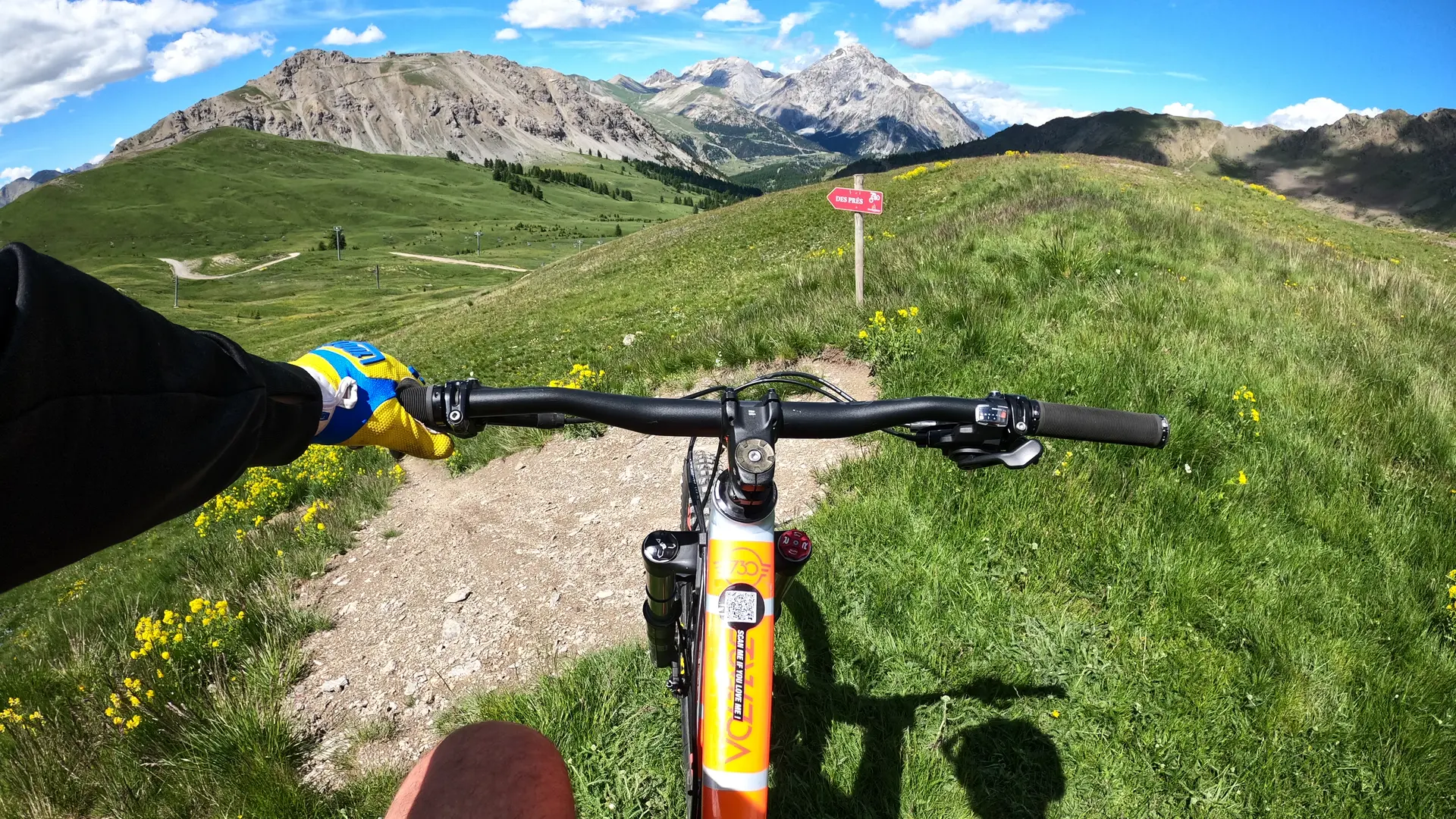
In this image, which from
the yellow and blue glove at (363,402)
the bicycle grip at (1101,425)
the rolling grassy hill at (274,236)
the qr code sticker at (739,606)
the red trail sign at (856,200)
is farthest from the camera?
the rolling grassy hill at (274,236)

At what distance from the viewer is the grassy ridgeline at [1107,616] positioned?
296cm

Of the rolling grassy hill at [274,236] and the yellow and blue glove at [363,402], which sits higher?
the rolling grassy hill at [274,236]

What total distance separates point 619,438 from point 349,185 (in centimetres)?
22757

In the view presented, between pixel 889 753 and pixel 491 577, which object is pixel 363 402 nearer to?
pixel 889 753

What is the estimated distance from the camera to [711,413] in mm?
2068

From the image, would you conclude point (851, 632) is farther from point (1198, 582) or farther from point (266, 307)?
point (266, 307)

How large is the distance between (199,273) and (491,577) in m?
166

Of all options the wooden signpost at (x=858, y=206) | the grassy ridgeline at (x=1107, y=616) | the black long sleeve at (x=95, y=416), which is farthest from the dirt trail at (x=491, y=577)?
the black long sleeve at (x=95, y=416)

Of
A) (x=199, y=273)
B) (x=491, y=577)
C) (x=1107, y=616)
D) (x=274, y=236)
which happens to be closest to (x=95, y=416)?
(x=1107, y=616)

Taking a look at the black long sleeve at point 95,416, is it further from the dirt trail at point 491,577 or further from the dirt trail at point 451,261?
the dirt trail at point 451,261

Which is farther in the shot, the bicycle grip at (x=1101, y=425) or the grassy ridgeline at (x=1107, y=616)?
the grassy ridgeline at (x=1107, y=616)

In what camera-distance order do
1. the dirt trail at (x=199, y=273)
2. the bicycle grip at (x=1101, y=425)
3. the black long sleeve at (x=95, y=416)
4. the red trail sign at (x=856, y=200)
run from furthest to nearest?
the dirt trail at (x=199, y=273) < the red trail sign at (x=856, y=200) < the bicycle grip at (x=1101, y=425) < the black long sleeve at (x=95, y=416)

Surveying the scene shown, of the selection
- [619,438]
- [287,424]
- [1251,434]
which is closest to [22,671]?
[619,438]

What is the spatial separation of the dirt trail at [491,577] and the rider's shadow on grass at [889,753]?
159cm
